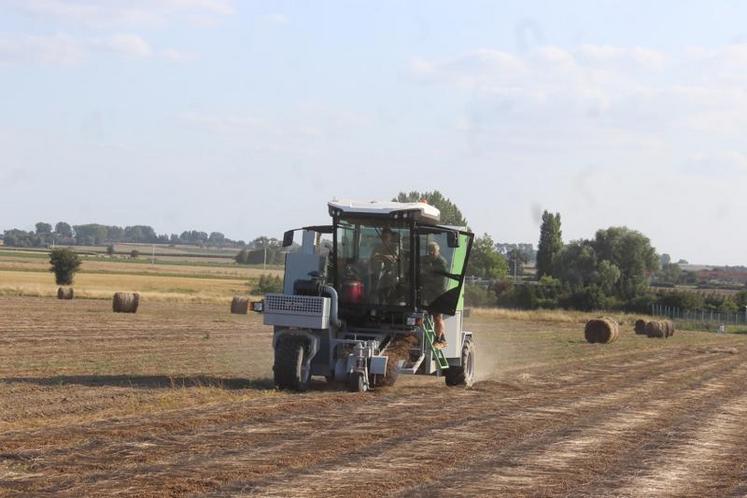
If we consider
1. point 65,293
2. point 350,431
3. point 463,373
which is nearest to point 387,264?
point 463,373

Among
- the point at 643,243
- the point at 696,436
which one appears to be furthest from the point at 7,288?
the point at 643,243

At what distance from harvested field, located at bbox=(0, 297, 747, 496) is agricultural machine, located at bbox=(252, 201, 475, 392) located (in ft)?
1.78

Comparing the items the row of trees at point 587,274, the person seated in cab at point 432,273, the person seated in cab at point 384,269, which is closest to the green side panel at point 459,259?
the person seated in cab at point 432,273

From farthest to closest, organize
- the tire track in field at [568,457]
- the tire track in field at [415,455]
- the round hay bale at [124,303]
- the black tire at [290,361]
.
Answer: the round hay bale at [124,303] → the black tire at [290,361] → the tire track in field at [568,457] → the tire track in field at [415,455]

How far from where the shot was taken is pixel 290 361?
48.5ft

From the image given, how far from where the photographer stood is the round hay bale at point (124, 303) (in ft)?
133

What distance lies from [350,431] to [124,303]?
101 ft

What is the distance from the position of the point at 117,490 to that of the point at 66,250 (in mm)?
59156

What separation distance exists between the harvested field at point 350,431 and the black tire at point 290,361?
1.17 feet

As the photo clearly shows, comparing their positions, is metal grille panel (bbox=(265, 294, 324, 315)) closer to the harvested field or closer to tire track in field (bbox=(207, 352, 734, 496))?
the harvested field

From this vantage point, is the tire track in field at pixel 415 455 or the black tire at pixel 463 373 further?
the black tire at pixel 463 373

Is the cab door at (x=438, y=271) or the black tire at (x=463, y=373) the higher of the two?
the cab door at (x=438, y=271)

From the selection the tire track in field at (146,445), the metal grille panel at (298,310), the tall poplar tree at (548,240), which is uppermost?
the tall poplar tree at (548,240)

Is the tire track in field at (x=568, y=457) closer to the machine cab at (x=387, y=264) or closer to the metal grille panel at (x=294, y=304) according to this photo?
the machine cab at (x=387, y=264)
